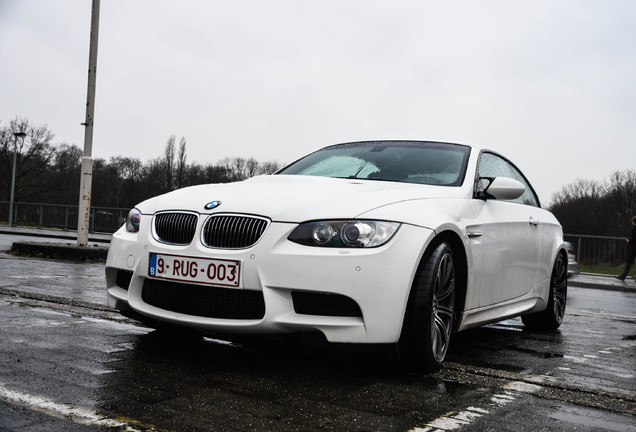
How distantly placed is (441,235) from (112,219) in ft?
93.6

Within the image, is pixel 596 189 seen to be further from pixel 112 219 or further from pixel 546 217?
pixel 546 217

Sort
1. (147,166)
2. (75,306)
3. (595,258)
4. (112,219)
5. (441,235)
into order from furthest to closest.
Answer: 1. (147,166)
2. (112,219)
3. (595,258)
4. (75,306)
5. (441,235)

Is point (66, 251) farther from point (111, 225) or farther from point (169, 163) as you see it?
point (169, 163)

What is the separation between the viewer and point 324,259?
343cm

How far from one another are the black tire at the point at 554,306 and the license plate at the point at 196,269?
3560mm

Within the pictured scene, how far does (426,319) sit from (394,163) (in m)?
1.56

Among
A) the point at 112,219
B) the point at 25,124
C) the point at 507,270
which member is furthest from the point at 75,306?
the point at 25,124

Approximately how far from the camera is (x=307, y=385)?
11.4 feet

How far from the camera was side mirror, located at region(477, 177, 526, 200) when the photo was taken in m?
4.73

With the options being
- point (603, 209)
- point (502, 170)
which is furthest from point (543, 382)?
point (603, 209)

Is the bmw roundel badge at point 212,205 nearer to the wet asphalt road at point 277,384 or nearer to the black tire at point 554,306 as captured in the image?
the wet asphalt road at point 277,384

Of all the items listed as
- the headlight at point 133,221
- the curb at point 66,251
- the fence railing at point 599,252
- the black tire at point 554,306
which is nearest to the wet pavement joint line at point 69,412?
the headlight at point 133,221

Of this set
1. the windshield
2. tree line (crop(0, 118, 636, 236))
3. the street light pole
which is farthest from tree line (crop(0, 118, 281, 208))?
the windshield

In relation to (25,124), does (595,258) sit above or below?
below
